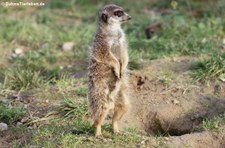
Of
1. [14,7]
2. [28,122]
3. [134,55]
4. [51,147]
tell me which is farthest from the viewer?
[14,7]

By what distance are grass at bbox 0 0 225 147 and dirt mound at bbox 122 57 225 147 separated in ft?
0.32

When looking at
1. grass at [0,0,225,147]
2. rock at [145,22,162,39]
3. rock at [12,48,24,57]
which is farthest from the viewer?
rock at [145,22,162,39]

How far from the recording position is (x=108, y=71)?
507cm

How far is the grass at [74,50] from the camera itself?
5.32m

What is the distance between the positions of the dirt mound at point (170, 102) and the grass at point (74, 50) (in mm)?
99

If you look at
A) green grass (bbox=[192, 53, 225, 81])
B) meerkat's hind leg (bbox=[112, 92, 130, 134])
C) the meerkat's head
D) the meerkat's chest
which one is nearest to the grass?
green grass (bbox=[192, 53, 225, 81])

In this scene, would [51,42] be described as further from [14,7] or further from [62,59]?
[14,7]

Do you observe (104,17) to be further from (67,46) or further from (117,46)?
(67,46)

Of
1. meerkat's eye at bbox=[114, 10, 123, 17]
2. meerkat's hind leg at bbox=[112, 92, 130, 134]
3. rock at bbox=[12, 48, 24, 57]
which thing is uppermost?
meerkat's eye at bbox=[114, 10, 123, 17]

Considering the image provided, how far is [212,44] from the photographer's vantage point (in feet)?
23.7

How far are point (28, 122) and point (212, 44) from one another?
8.66ft

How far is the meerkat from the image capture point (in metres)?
5.02

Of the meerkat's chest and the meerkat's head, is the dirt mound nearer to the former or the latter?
the meerkat's chest

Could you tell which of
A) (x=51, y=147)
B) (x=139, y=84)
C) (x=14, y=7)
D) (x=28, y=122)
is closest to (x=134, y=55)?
(x=139, y=84)
